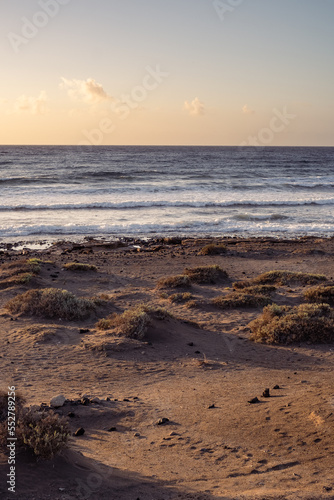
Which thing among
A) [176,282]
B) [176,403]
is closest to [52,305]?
[176,282]

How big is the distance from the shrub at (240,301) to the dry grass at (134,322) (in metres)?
2.08

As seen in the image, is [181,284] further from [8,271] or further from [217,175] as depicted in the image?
[217,175]

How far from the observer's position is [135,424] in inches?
251

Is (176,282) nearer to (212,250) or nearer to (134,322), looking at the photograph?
(134,322)

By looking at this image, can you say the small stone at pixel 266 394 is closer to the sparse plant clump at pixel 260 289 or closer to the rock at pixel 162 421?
the rock at pixel 162 421

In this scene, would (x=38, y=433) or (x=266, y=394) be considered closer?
(x=38, y=433)

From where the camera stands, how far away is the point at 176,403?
23.0 feet

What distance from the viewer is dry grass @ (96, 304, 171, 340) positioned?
9.78 m

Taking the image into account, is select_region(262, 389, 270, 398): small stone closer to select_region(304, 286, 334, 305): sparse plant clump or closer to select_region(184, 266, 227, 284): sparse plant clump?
select_region(304, 286, 334, 305): sparse plant clump

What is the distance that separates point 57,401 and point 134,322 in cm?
337

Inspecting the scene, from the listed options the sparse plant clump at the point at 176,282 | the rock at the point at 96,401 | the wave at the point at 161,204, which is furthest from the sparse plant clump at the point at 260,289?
the wave at the point at 161,204

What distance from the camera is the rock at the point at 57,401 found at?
6648 mm

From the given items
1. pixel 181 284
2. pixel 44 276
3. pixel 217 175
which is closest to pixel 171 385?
pixel 181 284

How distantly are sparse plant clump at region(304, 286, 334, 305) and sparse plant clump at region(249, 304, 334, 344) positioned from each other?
1701mm
